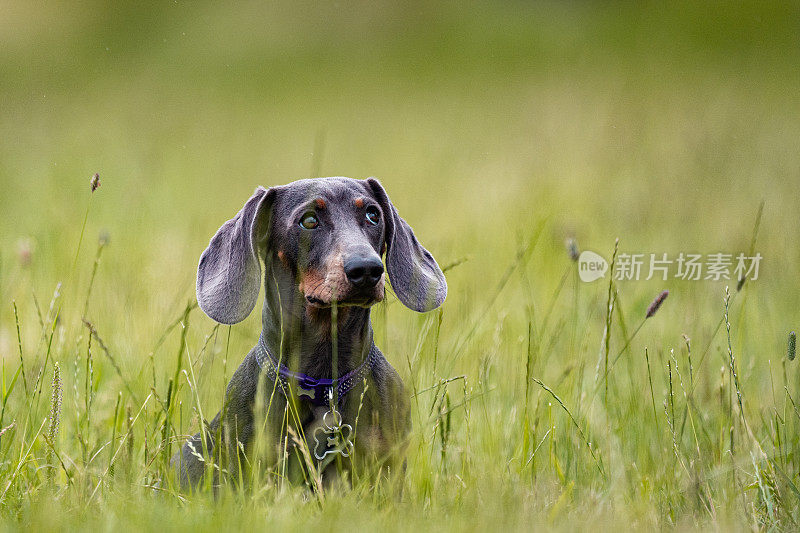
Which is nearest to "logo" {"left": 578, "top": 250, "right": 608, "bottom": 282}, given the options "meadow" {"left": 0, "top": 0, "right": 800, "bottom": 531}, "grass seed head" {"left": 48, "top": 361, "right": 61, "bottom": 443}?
"meadow" {"left": 0, "top": 0, "right": 800, "bottom": 531}

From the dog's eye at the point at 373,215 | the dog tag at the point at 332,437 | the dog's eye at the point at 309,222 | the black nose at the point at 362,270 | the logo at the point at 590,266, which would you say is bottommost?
the dog tag at the point at 332,437

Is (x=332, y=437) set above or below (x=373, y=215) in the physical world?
below

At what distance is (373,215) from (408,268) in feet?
0.72

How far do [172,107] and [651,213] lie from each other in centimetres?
492

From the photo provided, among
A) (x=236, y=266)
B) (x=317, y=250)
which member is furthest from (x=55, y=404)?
(x=317, y=250)

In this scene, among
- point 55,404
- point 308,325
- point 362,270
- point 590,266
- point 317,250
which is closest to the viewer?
point 362,270

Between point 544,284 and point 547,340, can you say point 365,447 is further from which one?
point 544,284

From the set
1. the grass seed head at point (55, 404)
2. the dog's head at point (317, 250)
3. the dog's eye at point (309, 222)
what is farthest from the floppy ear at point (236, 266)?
the grass seed head at point (55, 404)

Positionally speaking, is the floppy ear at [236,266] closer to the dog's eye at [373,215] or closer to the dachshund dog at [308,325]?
the dachshund dog at [308,325]

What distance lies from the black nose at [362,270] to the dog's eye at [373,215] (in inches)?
15.9

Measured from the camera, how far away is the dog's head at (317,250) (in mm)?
2545

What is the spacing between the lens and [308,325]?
2.82 metres

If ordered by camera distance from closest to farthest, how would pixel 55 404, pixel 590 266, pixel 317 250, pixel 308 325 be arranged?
pixel 55 404, pixel 317 250, pixel 308 325, pixel 590 266

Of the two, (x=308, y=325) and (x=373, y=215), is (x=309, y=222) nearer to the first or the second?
(x=373, y=215)
